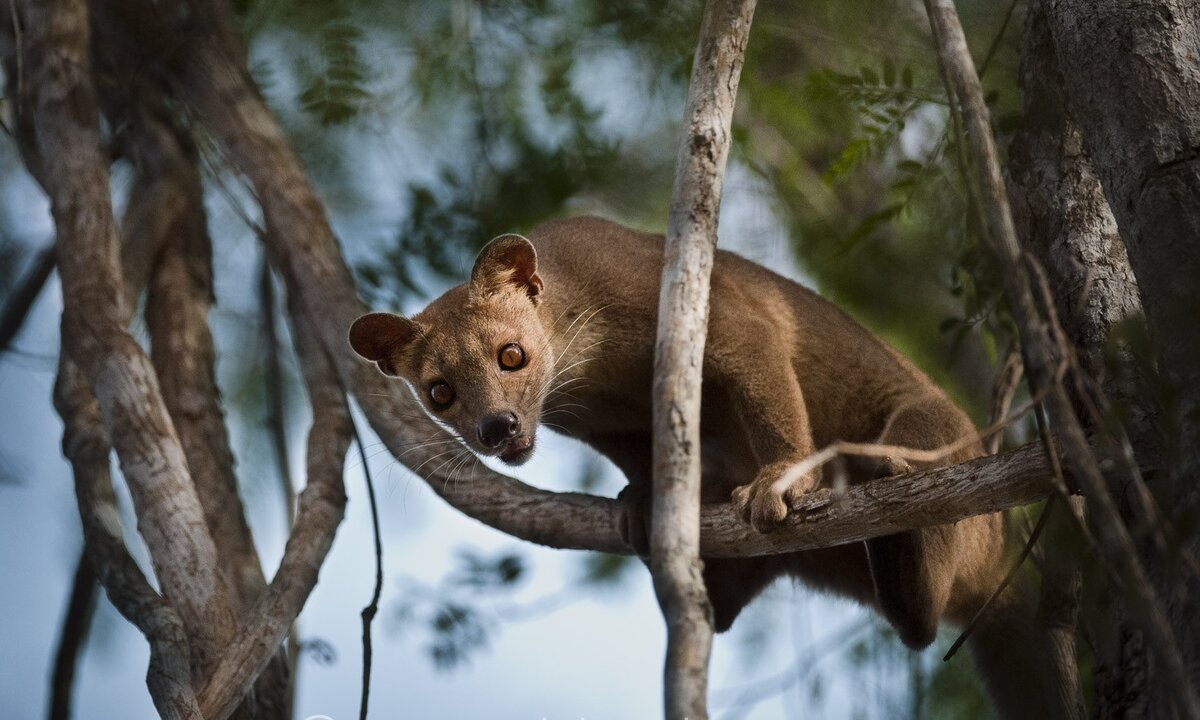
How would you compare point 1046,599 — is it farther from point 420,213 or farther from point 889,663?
point 420,213

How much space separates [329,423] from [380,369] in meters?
0.47

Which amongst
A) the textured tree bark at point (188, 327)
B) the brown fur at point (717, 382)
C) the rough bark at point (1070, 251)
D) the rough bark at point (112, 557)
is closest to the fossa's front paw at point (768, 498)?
the brown fur at point (717, 382)

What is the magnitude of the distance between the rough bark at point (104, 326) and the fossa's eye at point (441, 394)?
1120 mm

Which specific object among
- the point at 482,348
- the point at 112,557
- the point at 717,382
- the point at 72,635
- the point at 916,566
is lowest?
the point at 916,566

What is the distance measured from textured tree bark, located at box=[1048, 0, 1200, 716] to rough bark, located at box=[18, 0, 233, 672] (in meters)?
3.58

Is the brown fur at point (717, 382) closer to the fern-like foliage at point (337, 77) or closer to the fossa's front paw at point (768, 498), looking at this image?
the fossa's front paw at point (768, 498)

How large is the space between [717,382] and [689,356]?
5.21 feet

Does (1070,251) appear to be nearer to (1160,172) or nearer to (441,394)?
(1160,172)

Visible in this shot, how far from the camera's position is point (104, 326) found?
5.53 m

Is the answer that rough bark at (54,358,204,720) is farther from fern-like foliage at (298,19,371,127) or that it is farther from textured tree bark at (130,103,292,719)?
fern-like foliage at (298,19,371,127)

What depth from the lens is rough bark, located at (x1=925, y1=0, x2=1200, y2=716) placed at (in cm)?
259

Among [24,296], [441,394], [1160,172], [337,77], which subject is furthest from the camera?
[24,296]

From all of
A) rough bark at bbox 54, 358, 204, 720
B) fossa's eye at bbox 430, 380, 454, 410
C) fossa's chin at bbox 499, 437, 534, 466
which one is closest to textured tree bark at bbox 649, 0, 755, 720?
fossa's chin at bbox 499, 437, 534, 466

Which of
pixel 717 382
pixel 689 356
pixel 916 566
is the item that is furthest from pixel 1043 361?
pixel 717 382
